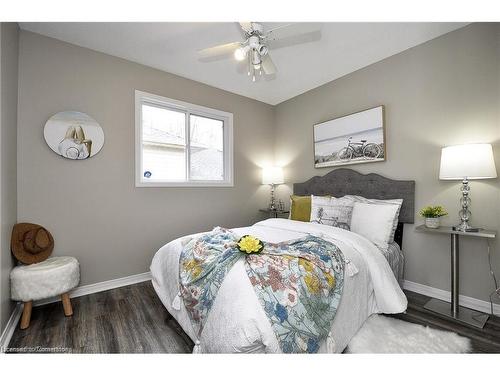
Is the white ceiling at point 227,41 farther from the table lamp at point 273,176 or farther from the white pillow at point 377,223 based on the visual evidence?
the white pillow at point 377,223

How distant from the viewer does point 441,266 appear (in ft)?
7.82

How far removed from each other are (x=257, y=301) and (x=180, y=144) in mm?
2712

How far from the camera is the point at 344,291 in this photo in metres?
1.62

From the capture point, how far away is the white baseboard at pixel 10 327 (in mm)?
1653

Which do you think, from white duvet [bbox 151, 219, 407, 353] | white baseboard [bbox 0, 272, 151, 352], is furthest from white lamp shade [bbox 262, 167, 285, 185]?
white baseboard [bbox 0, 272, 151, 352]

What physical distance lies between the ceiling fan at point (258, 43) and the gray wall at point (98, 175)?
1.35 meters

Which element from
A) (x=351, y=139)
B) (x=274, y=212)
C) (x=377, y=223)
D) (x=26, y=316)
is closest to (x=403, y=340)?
(x=377, y=223)

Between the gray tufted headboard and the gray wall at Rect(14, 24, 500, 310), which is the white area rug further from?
the gray tufted headboard

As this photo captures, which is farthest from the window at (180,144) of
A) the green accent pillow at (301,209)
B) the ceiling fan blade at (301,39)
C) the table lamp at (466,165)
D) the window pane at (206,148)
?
the table lamp at (466,165)

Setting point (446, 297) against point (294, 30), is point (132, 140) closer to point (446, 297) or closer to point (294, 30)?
point (294, 30)
